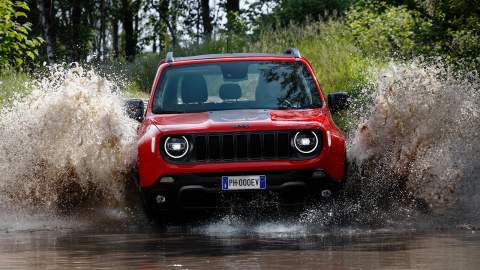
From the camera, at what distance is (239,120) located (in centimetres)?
1061

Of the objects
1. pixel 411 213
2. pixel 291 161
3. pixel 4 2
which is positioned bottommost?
pixel 411 213

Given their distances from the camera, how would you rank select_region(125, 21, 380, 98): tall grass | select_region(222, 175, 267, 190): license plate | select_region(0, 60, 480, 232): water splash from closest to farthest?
select_region(222, 175, 267, 190): license plate → select_region(0, 60, 480, 232): water splash → select_region(125, 21, 380, 98): tall grass

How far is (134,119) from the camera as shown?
12398 millimetres

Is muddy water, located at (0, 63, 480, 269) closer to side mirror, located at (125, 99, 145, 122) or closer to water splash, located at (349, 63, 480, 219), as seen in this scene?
water splash, located at (349, 63, 480, 219)

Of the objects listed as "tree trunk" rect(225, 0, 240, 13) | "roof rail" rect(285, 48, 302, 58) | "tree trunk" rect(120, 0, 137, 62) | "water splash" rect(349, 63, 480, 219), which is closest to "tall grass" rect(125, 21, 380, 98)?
"tree trunk" rect(225, 0, 240, 13)

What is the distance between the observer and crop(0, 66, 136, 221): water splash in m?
11.8

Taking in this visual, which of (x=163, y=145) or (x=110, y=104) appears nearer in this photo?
(x=163, y=145)

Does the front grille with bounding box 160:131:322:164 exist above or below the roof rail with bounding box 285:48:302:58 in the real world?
below

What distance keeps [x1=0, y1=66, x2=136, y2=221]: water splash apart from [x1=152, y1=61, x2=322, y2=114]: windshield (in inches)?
26.2

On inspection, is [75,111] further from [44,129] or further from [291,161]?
[291,161]

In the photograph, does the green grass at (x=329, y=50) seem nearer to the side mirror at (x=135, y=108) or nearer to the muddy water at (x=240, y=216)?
the muddy water at (x=240, y=216)

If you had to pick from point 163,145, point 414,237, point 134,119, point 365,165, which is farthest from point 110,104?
point 414,237

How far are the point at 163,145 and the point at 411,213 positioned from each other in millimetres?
2620

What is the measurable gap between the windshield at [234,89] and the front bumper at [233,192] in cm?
117
